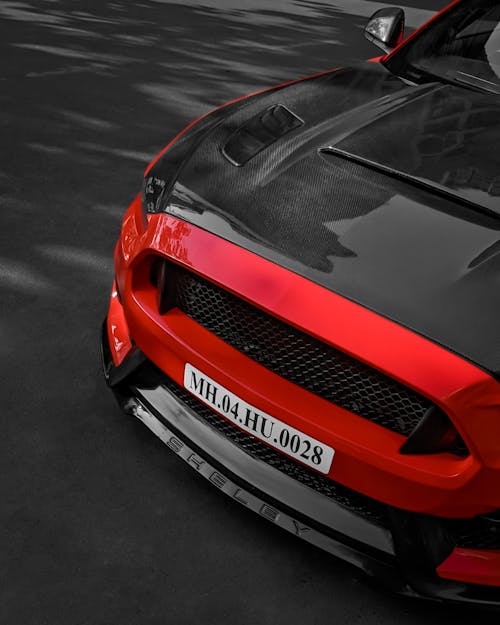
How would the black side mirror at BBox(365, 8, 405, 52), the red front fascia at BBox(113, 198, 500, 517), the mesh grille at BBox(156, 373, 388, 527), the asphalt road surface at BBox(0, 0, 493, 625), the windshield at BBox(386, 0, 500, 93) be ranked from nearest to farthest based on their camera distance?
the red front fascia at BBox(113, 198, 500, 517) < the mesh grille at BBox(156, 373, 388, 527) < the asphalt road surface at BBox(0, 0, 493, 625) < the windshield at BBox(386, 0, 500, 93) < the black side mirror at BBox(365, 8, 405, 52)

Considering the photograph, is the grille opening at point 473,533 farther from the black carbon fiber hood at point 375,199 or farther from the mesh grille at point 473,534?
the black carbon fiber hood at point 375,199

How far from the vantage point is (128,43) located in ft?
22.4

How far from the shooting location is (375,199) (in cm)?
215

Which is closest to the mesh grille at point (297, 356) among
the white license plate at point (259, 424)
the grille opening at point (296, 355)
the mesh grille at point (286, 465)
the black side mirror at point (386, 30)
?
the grille opening at point (296, 355)

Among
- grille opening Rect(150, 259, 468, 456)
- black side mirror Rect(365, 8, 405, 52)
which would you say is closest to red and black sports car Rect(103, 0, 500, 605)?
grille opening Rect(150, 259, 468, 456)

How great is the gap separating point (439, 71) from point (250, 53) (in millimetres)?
4282

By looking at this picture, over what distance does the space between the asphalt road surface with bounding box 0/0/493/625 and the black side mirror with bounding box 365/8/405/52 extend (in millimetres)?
1557

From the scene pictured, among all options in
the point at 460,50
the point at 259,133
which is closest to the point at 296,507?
the point at 259,133

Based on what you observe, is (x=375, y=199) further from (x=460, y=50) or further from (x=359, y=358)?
(x=460, y=50)

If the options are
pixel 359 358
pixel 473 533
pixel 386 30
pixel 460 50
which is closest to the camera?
pixel 359 358

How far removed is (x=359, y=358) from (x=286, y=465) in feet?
1.61

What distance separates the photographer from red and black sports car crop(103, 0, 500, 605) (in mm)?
1802

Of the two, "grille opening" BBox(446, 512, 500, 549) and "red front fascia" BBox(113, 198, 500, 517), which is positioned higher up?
"red front fascia" BBox(113, 198, 500, 517)

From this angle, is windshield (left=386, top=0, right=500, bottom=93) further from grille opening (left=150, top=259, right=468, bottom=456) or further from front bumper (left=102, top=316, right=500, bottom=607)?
front bumper (left=102, top=316, right=500, bottom=607)
